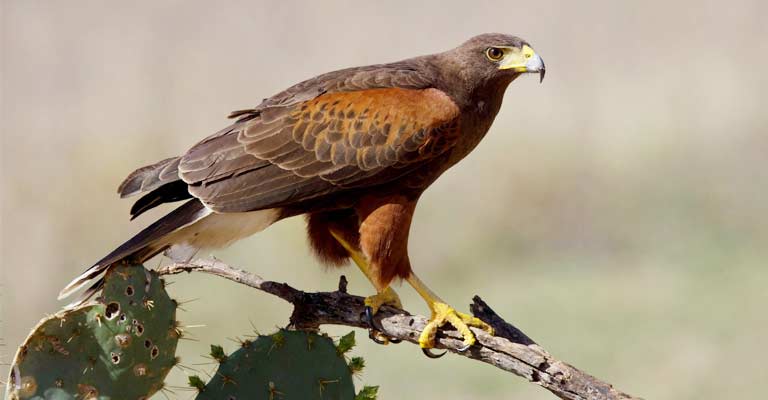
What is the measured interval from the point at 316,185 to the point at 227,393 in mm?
1458

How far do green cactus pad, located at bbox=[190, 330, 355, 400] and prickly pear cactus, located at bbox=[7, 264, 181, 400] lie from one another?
30cm

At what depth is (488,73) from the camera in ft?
21.0

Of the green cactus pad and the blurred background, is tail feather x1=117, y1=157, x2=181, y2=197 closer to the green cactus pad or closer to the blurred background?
the green cactus pad

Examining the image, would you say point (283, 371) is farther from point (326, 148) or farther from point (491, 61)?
point (491, 61)

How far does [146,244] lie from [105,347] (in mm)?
912

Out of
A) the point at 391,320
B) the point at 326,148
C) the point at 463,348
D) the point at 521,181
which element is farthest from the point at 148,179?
the point at 521,181

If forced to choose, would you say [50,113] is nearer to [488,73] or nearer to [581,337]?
[581,337]

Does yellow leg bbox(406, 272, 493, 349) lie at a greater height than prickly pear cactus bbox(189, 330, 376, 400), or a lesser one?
greater

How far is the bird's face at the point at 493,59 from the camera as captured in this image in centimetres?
639

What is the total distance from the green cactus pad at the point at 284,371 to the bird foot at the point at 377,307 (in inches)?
32.3

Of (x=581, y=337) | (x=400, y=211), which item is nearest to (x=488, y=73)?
(x=400, y=211)

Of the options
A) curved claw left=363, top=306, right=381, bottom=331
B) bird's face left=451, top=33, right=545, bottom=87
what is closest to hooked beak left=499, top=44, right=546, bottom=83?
bird's face left=451, top=33, right=545, bottom=87

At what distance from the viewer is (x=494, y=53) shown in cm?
644

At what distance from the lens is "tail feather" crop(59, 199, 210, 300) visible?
5.30m
